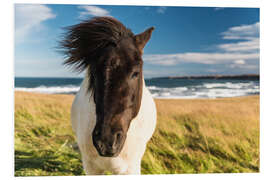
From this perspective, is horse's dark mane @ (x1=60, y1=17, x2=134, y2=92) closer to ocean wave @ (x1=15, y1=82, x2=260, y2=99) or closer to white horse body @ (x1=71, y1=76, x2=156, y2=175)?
white horse body @ (x1=71, y1=76, x2=156, y2=175)

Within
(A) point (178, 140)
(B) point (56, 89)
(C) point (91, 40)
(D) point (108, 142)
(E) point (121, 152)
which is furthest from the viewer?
(B) point (56, 89)

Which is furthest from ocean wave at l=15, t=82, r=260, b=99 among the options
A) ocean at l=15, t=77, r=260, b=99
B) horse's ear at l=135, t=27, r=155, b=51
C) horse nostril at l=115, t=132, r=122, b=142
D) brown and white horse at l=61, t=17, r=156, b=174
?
horse nostril at l=115, t=132, r=122, b=142

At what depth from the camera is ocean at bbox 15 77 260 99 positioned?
2.60 metres

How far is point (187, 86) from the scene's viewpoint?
271 centimetres

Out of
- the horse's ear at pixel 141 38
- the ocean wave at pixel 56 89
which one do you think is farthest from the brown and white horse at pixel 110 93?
the ocean wave at pixel 56 89

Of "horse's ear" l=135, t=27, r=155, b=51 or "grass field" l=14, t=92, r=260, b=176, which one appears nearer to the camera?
"horse's ear" l=135, t=27, r=155, b=51

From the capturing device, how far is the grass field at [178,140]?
2369 millimetres

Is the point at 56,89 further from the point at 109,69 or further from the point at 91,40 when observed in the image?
the point at 109,69

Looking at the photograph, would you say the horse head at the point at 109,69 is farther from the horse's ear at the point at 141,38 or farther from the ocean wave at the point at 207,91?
the ocean wave at the point at 207,91

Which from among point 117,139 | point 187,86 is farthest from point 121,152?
point 187,86

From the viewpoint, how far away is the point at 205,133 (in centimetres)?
252

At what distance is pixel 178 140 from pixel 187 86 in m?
0.65
